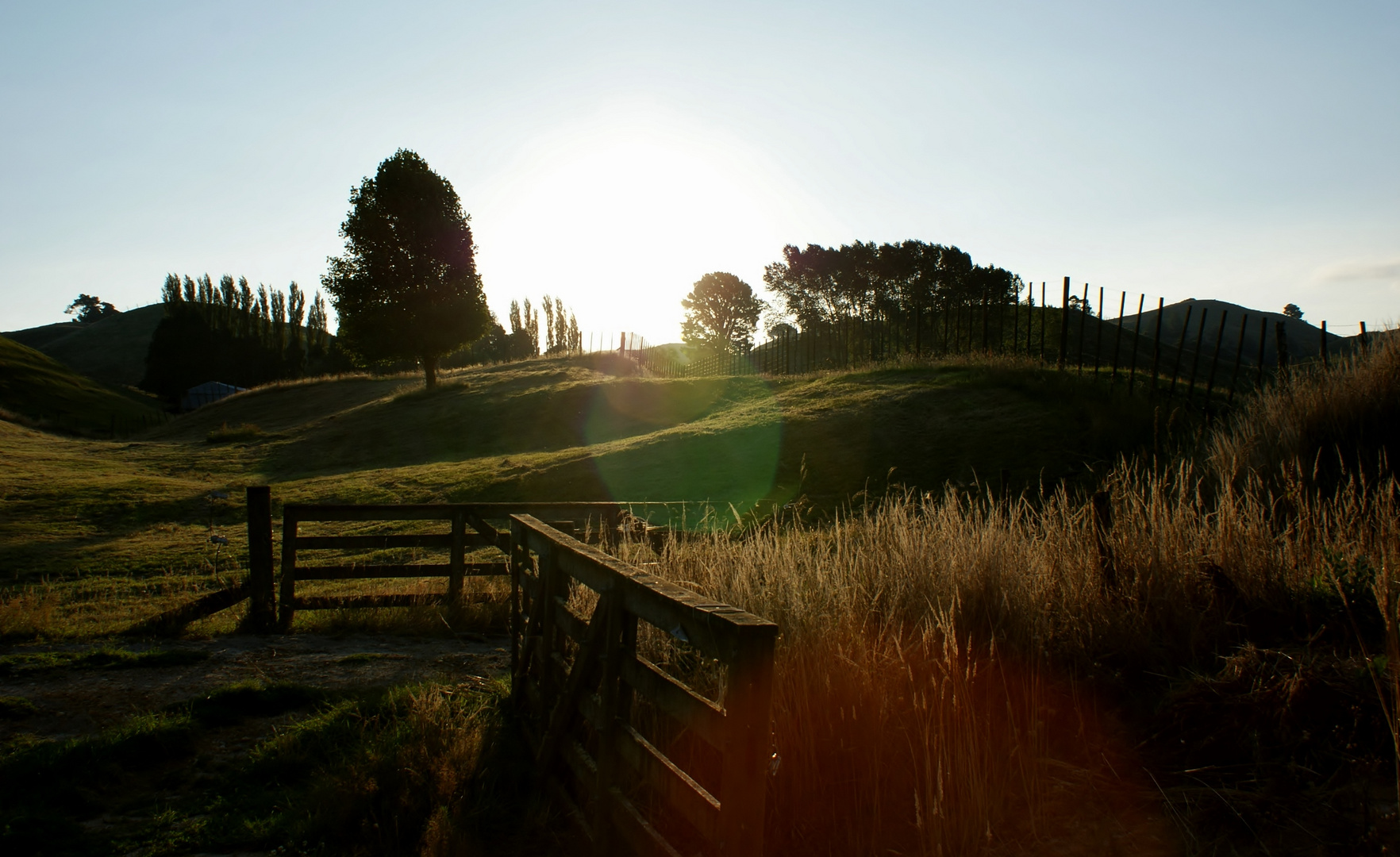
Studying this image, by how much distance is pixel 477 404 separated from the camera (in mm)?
34344

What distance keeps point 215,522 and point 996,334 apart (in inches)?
1401

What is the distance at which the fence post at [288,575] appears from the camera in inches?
355

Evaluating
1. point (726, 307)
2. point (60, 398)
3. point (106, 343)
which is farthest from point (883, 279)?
point (106, 343)

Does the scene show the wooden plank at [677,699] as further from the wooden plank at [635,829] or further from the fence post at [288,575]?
the fence post at [288,575]

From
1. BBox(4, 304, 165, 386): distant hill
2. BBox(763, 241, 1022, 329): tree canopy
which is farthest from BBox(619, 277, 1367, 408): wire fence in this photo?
BBox(4, 304, 165, 386): distant hill

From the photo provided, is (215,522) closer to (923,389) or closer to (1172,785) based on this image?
(923,389)

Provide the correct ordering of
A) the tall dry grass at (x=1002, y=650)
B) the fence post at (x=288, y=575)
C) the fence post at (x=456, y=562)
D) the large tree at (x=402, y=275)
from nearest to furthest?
the tall dry grass at (x=1002, y=650)
the fence post at (x=288, y=575)
the fence post at (x=456, y=562)
the large tree at (x=402, y=275)

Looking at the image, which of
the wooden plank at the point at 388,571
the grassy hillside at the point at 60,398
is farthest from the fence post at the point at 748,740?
the grassy hillside at the point at 60,398

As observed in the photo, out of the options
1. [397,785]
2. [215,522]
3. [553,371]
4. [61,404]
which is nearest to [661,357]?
[553,371]

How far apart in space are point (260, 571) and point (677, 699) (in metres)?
7.54

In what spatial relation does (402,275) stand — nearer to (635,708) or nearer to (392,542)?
(392,542)

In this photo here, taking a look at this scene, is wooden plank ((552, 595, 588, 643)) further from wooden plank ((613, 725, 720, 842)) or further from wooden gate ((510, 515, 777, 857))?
wooden plank ((613, 725, 720, 842))

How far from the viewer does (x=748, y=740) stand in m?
2.51

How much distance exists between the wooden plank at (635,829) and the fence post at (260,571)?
6.80m
